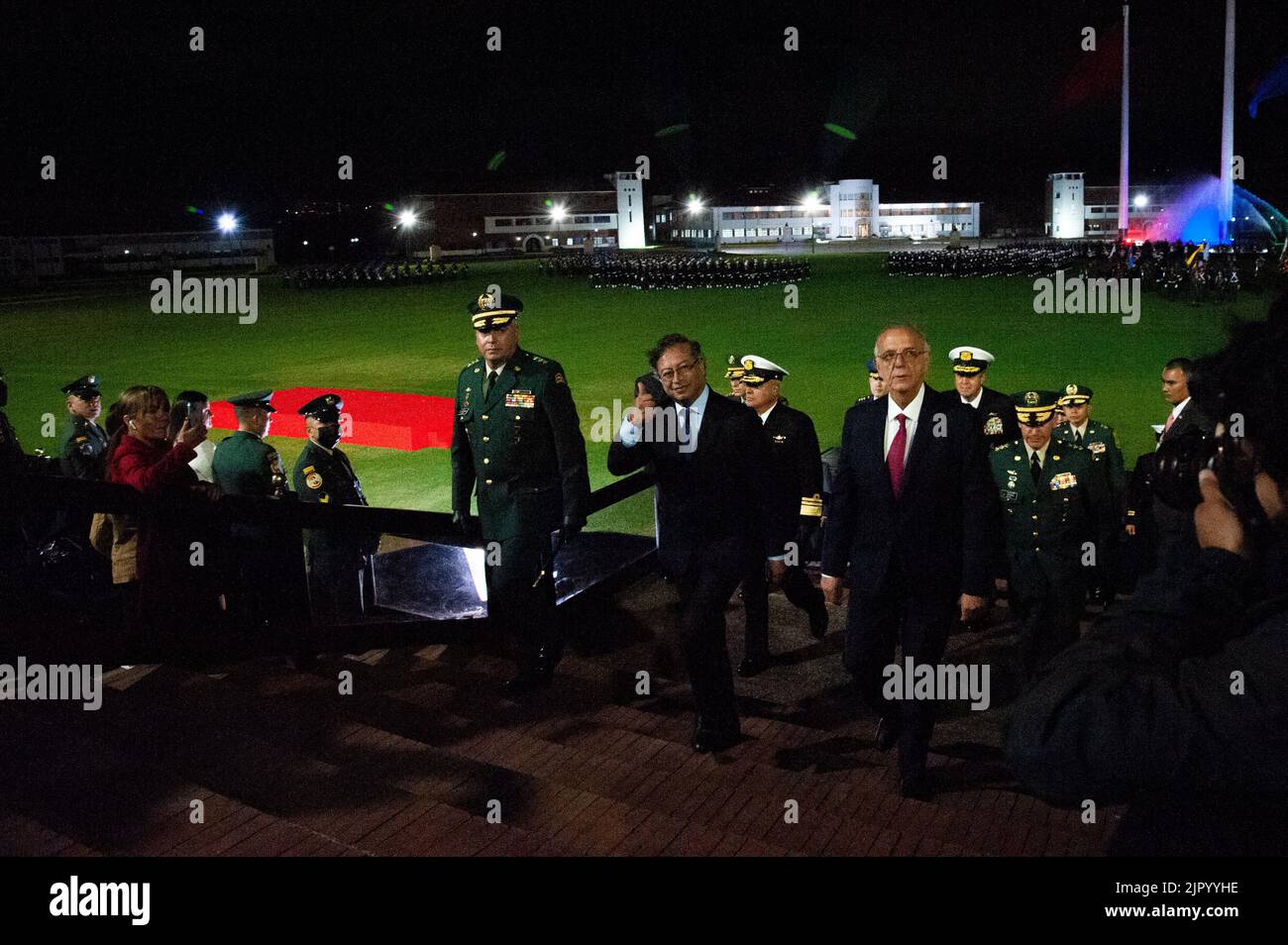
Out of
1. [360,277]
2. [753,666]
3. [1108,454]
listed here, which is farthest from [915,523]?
[360,277]

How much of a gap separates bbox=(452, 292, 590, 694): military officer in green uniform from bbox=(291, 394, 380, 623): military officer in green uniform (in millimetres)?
1158

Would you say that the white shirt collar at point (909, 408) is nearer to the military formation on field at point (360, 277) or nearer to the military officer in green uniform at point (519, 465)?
the military officer in green uniform at point (519, 465)

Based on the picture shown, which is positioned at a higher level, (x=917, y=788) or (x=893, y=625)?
(x=893, y=625)

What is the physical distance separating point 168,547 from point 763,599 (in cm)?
289

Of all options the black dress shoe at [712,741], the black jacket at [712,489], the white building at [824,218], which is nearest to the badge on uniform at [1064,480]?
the black jacket at [712,489]

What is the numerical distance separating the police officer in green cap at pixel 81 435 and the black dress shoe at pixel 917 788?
18.3 feet

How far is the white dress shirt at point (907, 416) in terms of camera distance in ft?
13.3

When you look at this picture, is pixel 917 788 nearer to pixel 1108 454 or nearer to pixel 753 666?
pixel 753 666

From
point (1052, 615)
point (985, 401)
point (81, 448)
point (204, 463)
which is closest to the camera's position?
point (1052, 615)

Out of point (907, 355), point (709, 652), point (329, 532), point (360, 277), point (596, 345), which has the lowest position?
point (709, 652)

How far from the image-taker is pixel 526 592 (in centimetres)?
495

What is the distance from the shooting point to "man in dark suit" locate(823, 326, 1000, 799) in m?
3.96
